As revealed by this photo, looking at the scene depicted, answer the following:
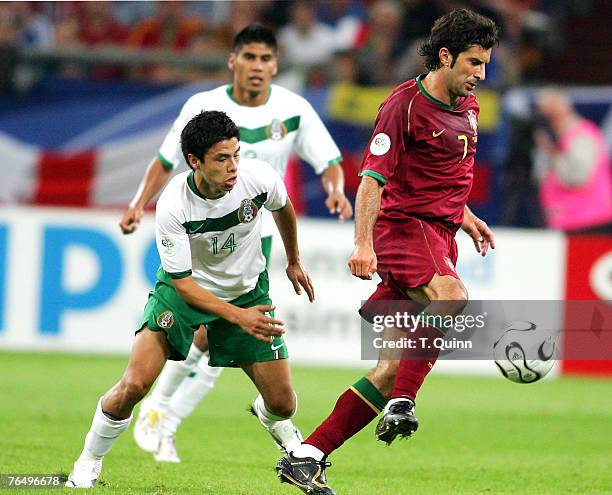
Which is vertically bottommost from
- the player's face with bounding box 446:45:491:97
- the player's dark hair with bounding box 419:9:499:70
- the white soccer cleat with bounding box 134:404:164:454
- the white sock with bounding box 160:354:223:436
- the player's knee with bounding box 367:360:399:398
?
the white soccer cleat with bounding box 134:404:164:454

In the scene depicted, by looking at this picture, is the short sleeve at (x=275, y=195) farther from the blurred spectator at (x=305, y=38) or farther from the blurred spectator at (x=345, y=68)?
the blurred spectator at (x=305, y=38)

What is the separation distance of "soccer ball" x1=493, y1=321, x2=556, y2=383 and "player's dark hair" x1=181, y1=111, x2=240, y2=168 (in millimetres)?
1730

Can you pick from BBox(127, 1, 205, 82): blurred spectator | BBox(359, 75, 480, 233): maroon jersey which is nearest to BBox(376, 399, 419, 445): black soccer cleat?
BBox(359, 75, 480, 233): maroon jersey

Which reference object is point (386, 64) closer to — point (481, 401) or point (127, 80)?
point (127, 80)

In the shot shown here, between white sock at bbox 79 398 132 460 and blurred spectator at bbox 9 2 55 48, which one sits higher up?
blurred spectator at bbox 9 2 55 48

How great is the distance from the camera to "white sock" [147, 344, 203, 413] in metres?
8.02

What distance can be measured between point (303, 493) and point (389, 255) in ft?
4.42

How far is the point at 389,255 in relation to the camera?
6289 mm

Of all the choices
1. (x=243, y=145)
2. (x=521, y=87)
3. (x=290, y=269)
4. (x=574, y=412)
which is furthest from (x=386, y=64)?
(x=290, y=269)

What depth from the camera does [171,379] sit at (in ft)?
26.5

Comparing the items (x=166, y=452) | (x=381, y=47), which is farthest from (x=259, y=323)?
(x=381, y=47)

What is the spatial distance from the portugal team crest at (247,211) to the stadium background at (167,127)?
5.55 m

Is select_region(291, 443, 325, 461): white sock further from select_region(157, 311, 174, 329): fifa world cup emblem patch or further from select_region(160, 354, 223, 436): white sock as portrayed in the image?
select_region(160, 354, 223, 436): white sock

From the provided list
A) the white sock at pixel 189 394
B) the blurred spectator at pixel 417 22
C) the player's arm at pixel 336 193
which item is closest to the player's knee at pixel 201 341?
the white sock at pixel 189 394
